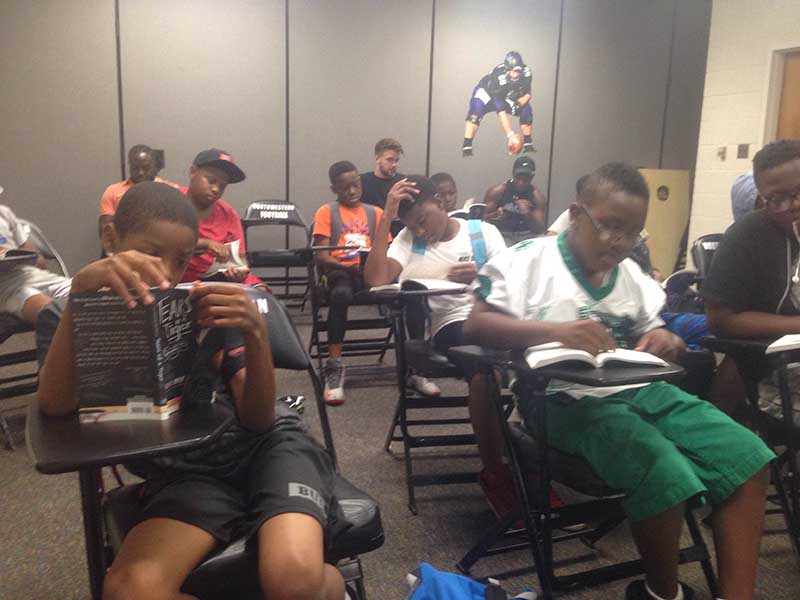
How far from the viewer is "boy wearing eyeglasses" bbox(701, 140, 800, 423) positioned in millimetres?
1814

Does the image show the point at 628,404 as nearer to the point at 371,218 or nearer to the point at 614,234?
the point at 614,234

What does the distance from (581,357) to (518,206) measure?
395 centimetres

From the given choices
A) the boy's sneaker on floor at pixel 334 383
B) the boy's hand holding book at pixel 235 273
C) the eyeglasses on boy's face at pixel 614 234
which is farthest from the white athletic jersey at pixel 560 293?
the boy's sneaker on floor at pixel 334 383

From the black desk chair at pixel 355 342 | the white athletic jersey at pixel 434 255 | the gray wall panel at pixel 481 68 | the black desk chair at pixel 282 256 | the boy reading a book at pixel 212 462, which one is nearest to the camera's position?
the boy reading a book at pixel 212 462

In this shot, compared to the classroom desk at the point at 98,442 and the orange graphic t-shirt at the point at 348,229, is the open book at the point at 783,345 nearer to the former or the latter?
the classroom desk at the point at 98,442

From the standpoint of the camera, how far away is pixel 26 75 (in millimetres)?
4875

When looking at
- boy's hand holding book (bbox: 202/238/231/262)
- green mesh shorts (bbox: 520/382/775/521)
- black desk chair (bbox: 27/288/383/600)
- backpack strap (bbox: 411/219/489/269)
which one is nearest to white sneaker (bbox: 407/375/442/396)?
backpack strap (bbox: 411/219/489/269)

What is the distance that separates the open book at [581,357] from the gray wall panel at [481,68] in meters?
4.79

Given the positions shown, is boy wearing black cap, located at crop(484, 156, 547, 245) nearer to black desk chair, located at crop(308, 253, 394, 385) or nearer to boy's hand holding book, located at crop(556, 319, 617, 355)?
black desk chair, located at crop(308, 253, 394, 385)

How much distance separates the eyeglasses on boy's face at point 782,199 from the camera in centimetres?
183

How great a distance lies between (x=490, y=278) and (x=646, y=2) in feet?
20.0

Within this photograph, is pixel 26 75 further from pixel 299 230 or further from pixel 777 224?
pixel 777 224

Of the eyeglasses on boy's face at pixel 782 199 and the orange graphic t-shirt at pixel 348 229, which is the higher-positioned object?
the eyeglasses on boy's face at pixel 782 199

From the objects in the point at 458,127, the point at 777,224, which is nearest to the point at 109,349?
the point at 777,224
